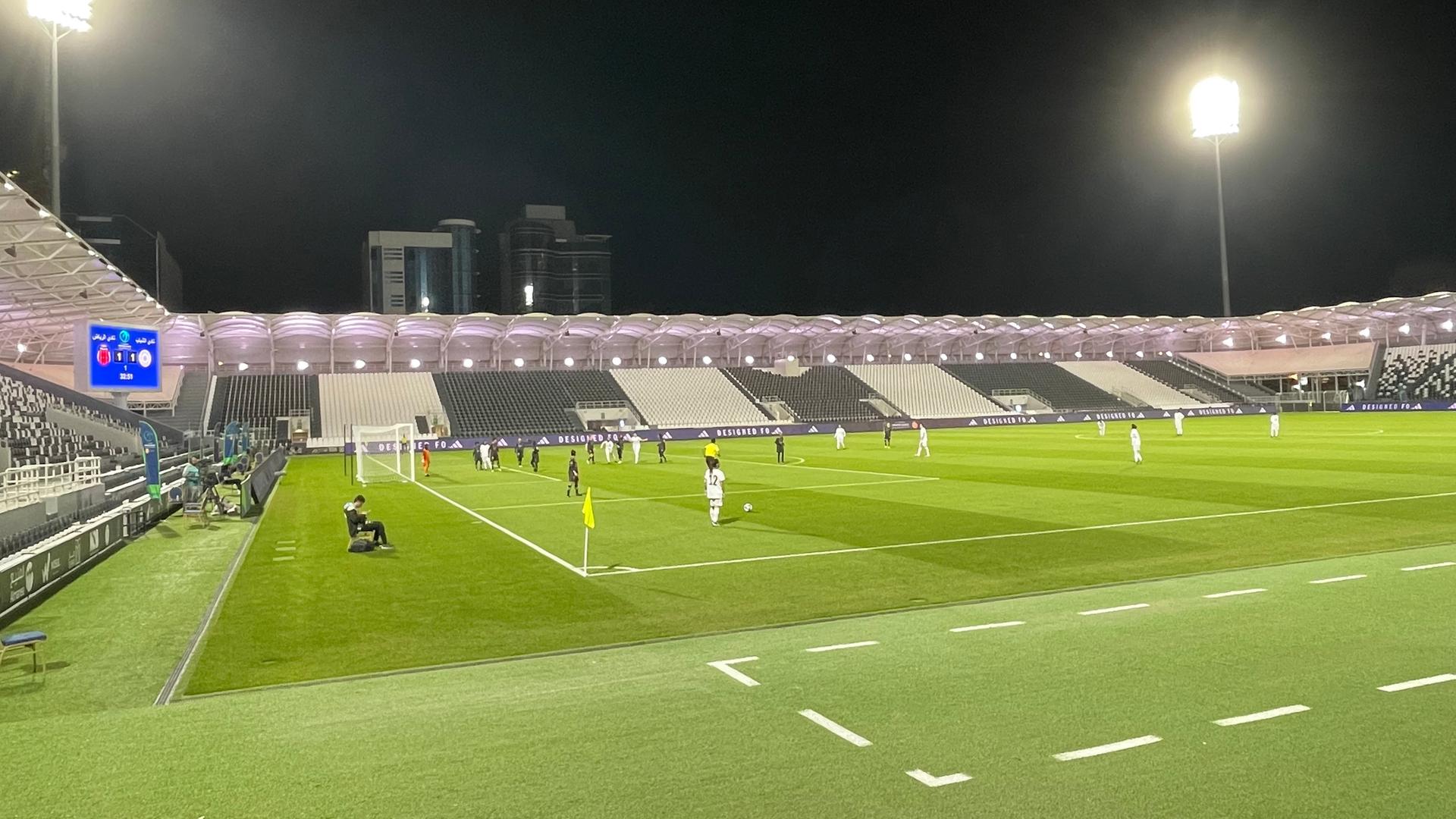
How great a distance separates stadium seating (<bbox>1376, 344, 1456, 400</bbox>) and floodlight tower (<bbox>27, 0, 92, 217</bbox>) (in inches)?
3694

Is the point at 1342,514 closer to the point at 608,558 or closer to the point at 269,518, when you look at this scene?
the point at 608,558

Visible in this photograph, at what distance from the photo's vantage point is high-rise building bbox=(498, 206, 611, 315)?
18588 centimetres

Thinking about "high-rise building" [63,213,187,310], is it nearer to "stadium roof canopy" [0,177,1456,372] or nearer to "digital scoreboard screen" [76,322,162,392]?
"stadium roof canopy" [0,177,1456,372]

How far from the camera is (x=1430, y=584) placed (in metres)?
11.7

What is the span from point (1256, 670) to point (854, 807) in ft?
15.7

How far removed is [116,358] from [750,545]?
75.8 ft

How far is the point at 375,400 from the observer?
68750 mm

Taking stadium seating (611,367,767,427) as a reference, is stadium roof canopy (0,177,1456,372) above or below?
above

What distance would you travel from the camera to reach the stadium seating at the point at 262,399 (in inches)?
2520

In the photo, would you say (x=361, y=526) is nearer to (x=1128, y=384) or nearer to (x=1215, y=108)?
(x=1215, y=108)

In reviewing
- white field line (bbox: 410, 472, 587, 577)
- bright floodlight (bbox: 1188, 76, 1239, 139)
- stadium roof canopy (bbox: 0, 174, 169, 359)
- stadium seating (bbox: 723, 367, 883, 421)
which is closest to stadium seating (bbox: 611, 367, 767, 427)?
stadium seating (bbox: 723, 367, 883, 421)

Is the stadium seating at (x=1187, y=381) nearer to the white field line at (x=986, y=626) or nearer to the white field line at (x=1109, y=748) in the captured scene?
the white field line at (x=986, y=626)

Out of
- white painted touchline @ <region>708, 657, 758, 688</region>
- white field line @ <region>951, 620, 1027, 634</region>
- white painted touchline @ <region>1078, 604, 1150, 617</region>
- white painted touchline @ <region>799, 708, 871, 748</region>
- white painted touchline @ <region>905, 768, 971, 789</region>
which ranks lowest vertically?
white painted touchline @ <region>708, 657, 758, 688</region>

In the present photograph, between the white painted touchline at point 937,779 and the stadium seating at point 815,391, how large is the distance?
68.9 m
